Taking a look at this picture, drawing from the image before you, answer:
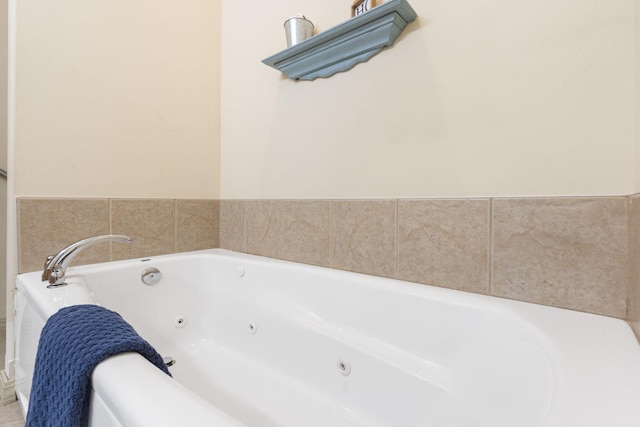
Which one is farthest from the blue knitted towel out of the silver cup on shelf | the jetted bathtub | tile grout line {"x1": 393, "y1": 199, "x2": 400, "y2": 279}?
the silver cup on shelf

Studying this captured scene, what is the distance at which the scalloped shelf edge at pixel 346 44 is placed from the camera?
872 millimetres

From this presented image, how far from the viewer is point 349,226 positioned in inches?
40.9

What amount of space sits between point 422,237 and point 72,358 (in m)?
0.81

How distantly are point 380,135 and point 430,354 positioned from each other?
66 cm

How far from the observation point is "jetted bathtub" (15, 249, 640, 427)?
1.23 ft

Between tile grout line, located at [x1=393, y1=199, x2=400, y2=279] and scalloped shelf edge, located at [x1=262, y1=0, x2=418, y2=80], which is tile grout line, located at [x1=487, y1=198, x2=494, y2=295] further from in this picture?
scalloped shelf edge, located at [x1=262, y1=0, x2=418, y2=80]

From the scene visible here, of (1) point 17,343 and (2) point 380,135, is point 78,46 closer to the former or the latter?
(1) point 17,343

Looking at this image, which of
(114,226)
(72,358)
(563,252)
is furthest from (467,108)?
(114,226)

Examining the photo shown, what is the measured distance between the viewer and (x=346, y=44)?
1.01 m

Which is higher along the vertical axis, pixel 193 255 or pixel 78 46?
pixel 78 46

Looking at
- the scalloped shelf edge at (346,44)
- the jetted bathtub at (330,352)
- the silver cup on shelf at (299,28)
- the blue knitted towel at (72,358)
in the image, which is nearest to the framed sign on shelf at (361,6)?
the scalloped shelf edge at (346,44)

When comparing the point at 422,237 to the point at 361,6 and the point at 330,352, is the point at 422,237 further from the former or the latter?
the point at 361,6

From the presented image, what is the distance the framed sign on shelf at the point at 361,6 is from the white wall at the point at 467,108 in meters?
0.10

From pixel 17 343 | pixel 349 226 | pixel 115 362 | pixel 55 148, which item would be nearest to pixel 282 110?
pixel 349 226
